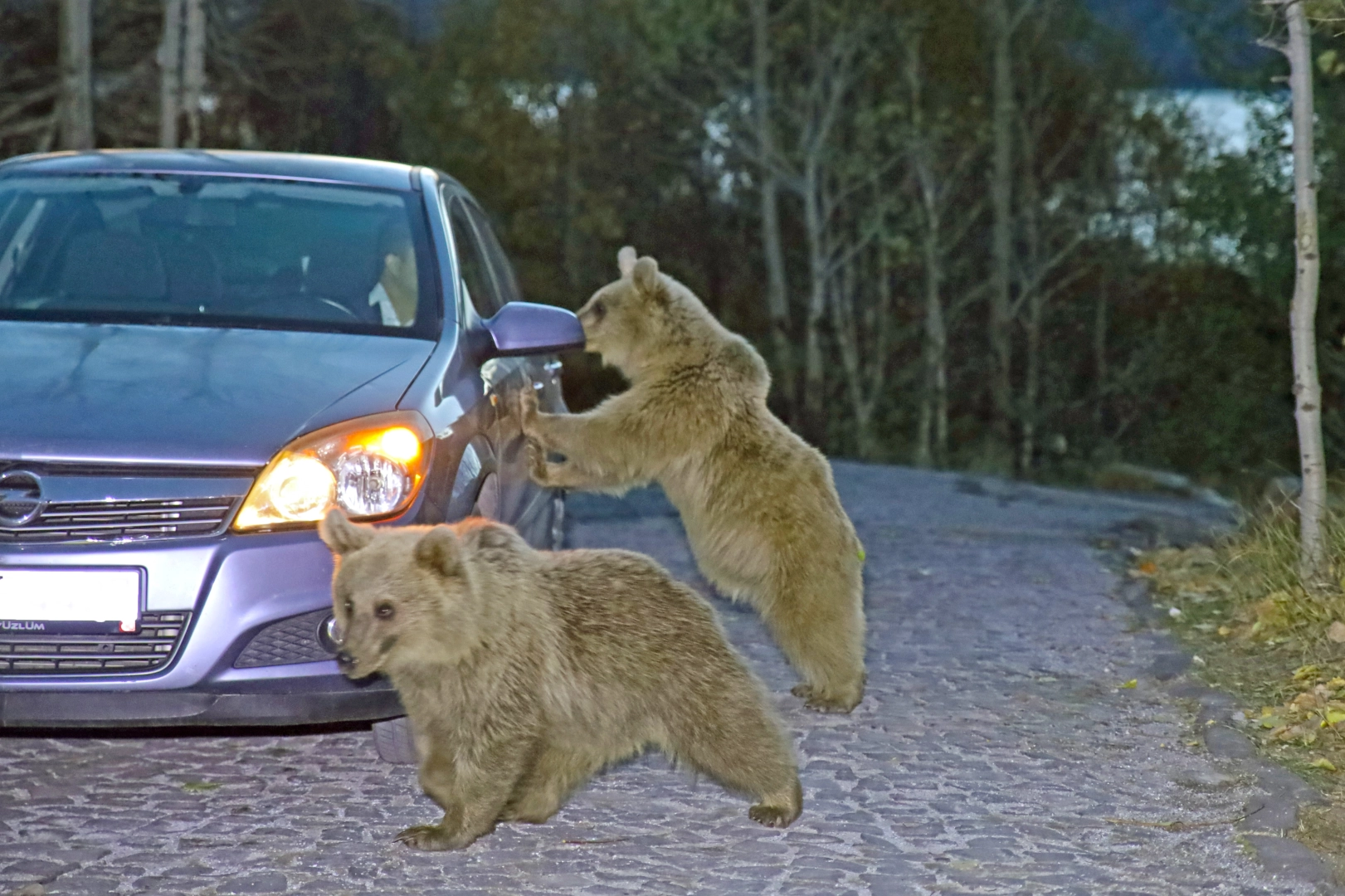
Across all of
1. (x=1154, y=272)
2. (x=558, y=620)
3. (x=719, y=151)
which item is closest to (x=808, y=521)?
(x=558, y=620)

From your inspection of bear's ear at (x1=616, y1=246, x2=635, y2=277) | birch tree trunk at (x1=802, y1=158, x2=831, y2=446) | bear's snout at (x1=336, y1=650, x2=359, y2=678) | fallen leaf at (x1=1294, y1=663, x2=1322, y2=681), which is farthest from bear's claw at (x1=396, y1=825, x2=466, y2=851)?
birch tree trunk at (x1=802, y1=158, x2=831, y2=446)

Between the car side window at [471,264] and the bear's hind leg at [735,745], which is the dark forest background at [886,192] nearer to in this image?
the car side window at [471,264]

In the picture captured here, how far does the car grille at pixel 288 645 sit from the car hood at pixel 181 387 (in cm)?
48

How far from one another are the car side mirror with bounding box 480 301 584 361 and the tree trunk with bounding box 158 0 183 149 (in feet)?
68.4

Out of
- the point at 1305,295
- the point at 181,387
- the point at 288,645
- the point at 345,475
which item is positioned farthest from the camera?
the point at 1305,295

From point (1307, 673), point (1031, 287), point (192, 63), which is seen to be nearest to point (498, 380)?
point (1307, 673)

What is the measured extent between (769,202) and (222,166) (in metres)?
32.0

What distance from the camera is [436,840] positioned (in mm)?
5098

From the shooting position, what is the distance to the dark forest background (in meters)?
38.0

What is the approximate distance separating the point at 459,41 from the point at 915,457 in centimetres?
2275

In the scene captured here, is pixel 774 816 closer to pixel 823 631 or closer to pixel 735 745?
pixel 735 745

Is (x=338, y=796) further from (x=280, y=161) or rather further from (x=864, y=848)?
(x=280, y=161)

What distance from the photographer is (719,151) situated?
134ft

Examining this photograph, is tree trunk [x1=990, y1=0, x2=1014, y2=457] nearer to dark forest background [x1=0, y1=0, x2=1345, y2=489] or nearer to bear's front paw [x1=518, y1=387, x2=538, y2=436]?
dark forest background [x1=0, y1=0, x2=1345, y2=489]
